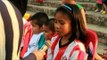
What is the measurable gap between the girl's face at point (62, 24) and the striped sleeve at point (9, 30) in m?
1.03

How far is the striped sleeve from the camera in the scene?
192 cm

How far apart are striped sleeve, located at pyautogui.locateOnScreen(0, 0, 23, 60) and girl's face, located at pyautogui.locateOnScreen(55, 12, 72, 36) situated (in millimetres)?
1029

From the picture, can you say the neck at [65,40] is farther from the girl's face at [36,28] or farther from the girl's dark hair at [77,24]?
the girl's face at [36,28]

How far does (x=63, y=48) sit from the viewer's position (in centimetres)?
312

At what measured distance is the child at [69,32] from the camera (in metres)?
3.03

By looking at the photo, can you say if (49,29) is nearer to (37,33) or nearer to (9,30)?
(37,33)

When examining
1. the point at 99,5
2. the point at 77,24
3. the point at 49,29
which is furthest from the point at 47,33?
A: the point at 99,5

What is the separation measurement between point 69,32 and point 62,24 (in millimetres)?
110

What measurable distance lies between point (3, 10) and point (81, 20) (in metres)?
1.28

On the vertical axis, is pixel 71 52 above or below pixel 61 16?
below

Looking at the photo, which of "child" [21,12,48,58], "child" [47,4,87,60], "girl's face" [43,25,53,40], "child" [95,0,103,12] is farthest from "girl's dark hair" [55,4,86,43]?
"child" [95,0,103,12]

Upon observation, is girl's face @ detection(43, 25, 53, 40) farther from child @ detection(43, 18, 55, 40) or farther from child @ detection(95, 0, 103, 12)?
child @ detection(95, 0, 103, 12)

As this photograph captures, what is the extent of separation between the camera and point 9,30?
6.39 ft

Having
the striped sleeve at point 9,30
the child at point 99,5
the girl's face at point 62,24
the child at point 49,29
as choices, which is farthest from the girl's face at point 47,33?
the child at point 99,5
